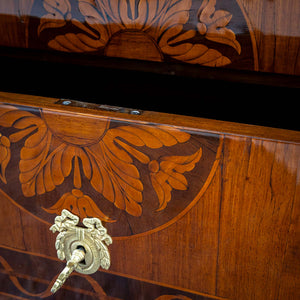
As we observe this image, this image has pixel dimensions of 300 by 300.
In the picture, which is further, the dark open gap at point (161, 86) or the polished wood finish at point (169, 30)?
the dark open gap at point (161, 86)

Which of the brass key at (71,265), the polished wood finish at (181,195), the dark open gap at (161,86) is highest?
the dark open gap at (161,86)

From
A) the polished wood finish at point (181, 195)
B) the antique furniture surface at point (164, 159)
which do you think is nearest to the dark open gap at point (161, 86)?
the antique furniture surface at point (164, 159)

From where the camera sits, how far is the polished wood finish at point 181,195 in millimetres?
422

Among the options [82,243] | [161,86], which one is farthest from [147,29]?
[82,243]

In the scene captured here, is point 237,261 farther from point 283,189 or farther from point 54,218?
point 54,218

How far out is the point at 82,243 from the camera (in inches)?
21.0

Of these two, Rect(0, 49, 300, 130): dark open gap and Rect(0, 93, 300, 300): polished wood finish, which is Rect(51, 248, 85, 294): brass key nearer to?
Rect(0, 93, 300, 300): polished wood finish

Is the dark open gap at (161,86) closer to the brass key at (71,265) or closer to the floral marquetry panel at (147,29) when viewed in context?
the floral marquetry panel at (147,29)

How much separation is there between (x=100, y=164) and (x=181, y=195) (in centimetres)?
10

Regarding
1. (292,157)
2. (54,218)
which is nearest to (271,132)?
(292,157)

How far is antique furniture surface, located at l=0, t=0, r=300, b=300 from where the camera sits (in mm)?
433

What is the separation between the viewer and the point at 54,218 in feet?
1.75

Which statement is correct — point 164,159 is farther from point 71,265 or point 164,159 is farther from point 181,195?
point 71,265

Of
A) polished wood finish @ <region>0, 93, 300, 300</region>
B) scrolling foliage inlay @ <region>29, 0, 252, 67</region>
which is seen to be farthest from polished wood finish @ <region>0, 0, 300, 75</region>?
polished wood finish @ <region>0, 93, 300, 300</region>
